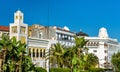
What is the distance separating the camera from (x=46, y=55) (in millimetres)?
86250

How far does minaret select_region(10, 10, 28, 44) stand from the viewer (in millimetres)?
78500

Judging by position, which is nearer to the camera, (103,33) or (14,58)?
(14,58)

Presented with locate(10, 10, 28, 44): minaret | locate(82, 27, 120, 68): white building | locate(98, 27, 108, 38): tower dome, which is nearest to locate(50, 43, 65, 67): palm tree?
locate(10, 10, 28, 44): minaret

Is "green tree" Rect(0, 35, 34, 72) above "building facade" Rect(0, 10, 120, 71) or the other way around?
the other way around

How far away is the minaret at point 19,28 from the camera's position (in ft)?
258

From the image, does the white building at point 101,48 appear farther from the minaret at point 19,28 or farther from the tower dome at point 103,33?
the minaret at point 19,28

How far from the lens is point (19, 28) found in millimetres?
78562

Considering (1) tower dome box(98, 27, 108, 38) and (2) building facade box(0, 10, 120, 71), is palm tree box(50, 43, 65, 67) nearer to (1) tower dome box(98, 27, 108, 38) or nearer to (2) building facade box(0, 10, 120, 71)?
(2) building facade box(0, 10, 120, 71)

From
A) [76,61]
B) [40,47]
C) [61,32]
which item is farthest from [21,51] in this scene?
[61,32]

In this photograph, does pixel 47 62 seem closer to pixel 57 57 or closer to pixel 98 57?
pixel 57 57

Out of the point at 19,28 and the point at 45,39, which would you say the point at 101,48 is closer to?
the point at 45,39

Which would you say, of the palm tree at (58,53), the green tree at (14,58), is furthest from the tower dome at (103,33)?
the green tree at (14,58)

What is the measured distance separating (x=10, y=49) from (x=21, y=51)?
1647 millimetres

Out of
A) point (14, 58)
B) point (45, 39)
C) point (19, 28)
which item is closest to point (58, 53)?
point (19, 28)
